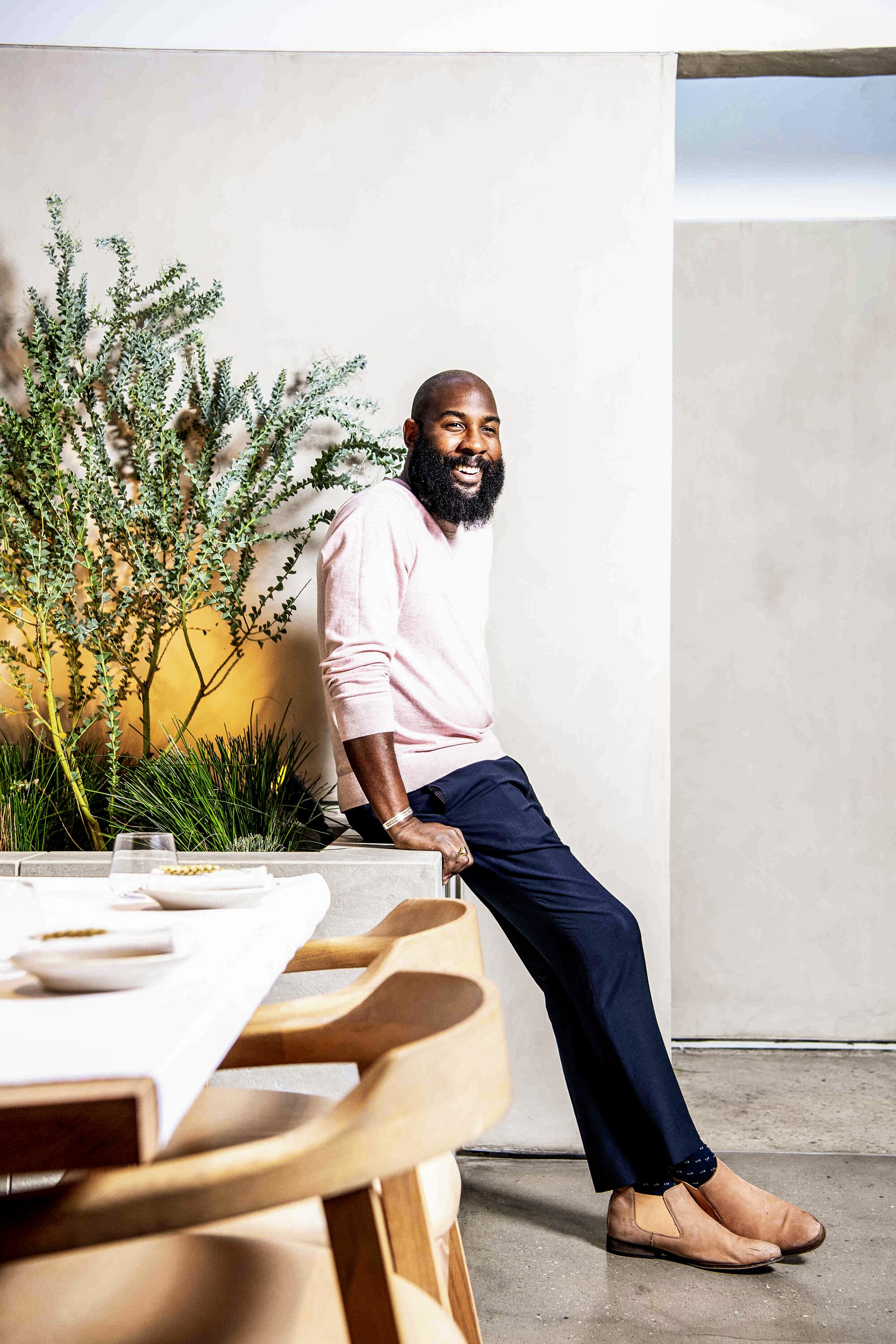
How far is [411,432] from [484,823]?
35.3 inches

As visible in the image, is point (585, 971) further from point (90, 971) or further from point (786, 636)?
point (786, 636)

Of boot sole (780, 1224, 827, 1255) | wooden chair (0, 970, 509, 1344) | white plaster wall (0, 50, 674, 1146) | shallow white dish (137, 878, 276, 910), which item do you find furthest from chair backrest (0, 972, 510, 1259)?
white plaster wall (0, 50, 674, 1146)

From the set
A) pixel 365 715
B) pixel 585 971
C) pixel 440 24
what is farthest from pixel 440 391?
pixel 585 971

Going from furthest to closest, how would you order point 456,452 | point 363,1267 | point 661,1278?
point 456,452
point 661,1278
point 363,1267

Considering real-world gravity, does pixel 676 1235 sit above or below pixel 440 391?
below

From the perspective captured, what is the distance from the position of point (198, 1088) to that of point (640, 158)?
9.00 feet

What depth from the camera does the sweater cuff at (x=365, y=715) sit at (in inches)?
81.7

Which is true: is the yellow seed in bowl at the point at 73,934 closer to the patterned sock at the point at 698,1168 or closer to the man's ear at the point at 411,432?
the patterned sock at the point at 698,1168

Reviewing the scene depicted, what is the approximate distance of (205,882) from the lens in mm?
1290

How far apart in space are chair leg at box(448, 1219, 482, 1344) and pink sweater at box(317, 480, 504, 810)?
104 cm

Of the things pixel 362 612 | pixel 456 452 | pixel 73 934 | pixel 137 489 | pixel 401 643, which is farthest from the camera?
pixel 137 489

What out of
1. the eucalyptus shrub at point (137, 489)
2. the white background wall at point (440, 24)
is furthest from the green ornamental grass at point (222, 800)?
the white background wall at point (440, 24)

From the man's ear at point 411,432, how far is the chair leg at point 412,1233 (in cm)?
178

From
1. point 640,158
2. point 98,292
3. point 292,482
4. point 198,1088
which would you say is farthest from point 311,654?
point 198,1088
